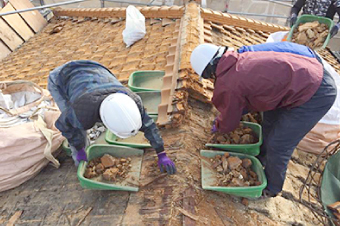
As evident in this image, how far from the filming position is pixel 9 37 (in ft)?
21.4

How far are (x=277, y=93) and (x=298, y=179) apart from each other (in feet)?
4.14

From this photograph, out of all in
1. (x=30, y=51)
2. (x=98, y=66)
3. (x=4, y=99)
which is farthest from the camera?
(x=30, y=51)

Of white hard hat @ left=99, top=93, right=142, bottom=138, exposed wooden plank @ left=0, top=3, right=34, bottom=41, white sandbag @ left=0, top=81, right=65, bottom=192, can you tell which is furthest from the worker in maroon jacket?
exposed wooden plank @ left=0, top=3, right=34, bottom=41

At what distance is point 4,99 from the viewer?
126 inches

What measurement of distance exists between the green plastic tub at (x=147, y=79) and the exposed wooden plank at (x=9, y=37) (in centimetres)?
483

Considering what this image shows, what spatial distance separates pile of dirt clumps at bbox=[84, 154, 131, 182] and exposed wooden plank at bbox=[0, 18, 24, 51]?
566 cm

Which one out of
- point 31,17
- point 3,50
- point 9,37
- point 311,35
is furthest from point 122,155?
point 31,17

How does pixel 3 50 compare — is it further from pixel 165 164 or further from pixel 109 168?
pixel 165 164

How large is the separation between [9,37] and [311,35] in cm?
683

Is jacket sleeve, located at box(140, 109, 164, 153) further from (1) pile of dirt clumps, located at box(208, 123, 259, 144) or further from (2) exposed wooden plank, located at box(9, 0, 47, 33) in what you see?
(2) exposed wooden plank, located at box(9, 0, 47, 33)

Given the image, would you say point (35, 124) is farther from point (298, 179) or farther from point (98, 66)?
point (298, 179)

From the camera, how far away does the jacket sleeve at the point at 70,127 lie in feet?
7.31

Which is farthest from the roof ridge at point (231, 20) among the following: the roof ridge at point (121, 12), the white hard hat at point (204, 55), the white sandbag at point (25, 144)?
the white sandbag at point (25, 144)

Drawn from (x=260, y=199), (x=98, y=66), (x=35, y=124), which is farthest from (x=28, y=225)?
(x=260, y=199)
